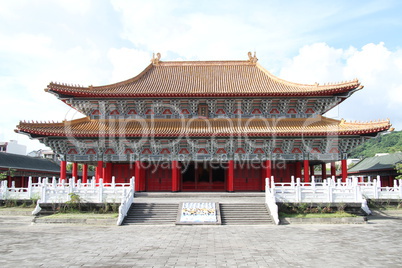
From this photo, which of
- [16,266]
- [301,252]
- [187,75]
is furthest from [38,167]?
[301,252]

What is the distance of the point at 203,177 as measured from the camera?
32.0m

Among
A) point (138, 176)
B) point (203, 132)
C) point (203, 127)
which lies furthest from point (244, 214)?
point (138, 176)

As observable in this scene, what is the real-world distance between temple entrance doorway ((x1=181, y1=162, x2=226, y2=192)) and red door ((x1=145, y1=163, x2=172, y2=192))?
4.34ft

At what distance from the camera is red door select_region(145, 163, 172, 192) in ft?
104

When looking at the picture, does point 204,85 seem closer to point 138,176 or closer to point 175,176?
point 175,176

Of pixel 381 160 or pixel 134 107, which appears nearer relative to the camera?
pixel 134 107

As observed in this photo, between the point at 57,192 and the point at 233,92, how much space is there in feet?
52.5

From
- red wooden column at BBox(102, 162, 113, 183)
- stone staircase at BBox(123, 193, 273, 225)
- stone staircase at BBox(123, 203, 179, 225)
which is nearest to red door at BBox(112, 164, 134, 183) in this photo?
red wooden column at BBox(102, 162, 113, 183)

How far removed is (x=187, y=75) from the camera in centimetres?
3538

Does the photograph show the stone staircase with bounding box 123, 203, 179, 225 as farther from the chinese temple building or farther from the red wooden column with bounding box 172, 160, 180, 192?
the chinese temple building

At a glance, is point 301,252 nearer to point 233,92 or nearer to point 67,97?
point 233,92

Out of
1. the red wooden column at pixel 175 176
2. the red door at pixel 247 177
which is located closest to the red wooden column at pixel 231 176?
the red door at pixel 247 177

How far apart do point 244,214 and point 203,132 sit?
26.9 ft

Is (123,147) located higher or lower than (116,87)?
lower
